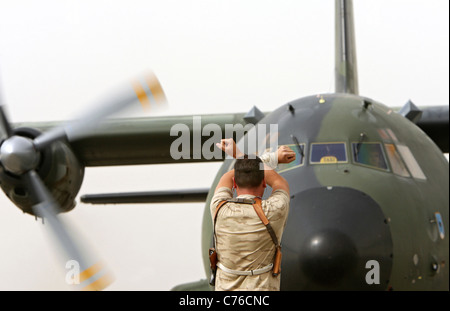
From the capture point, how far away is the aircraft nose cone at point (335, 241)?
5.83 metres

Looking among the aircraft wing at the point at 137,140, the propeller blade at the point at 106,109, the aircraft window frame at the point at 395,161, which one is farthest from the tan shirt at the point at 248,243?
the aircraft wing at the point at 137,140

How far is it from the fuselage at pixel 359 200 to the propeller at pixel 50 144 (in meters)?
3.16

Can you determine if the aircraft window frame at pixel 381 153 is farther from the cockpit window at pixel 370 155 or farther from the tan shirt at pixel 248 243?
the tan shirt at pixel 248 243

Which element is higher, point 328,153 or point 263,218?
point 328,153

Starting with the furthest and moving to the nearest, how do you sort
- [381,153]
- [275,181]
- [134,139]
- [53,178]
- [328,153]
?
[134,139]
[53,178]
[381,153]
[328,153]
[275,181]

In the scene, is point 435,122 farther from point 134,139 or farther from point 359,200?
point 359,200

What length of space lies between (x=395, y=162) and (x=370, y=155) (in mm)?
282

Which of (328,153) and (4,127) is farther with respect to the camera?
(4,127)

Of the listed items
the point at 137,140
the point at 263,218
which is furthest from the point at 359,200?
the point at 137,140

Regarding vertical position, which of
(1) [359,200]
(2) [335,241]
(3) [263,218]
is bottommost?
(3) [263,218]

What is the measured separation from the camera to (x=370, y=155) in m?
7.22

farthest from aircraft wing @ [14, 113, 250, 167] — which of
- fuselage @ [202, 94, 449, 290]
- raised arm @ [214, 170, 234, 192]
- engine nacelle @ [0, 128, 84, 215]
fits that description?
raised arm @ [214, 170, 234, 192]

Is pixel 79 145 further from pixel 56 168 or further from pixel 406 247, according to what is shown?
pixel 406 247

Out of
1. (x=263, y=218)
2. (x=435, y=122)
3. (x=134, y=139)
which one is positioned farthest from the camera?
(x=134, y=139)
